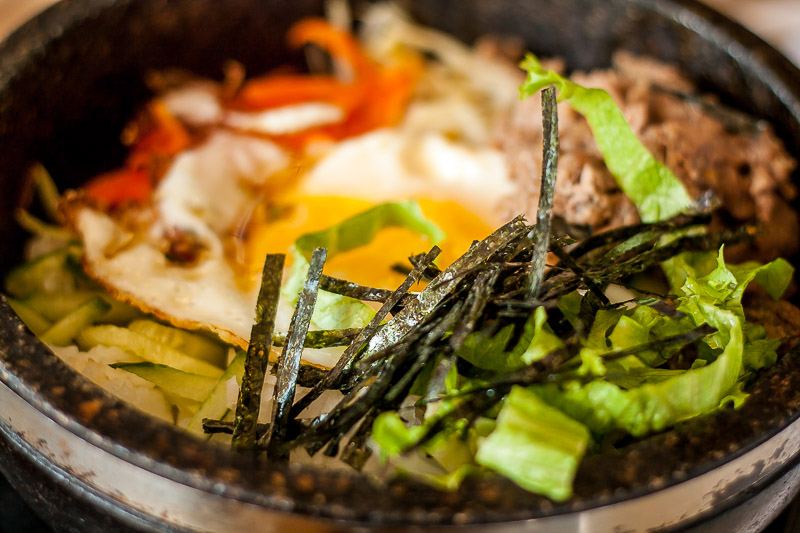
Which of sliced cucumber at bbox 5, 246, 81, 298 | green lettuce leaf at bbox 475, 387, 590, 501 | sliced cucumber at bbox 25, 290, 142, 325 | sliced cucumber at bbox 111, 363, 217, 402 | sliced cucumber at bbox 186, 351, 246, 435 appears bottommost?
green lettuce leaf at bbox 475, 387, 590, 501

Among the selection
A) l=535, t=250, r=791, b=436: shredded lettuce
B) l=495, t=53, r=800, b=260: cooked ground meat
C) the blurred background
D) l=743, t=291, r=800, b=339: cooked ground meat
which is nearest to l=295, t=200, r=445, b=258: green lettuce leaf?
l=495, t=53, r=800, b=260: cooked ground meat

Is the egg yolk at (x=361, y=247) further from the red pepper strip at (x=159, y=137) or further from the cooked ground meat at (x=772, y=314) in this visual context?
the cooked ground meat at (x=772, y=314)

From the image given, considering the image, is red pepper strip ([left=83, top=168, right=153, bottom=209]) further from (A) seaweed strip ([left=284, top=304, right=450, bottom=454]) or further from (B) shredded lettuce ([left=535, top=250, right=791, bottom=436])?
(B) shredded lettuce ([left=535, top=250, right=791, bottom=436])

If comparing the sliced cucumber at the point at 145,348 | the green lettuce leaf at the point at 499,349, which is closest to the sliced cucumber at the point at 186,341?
the sliced cucumber at the point at 145,348

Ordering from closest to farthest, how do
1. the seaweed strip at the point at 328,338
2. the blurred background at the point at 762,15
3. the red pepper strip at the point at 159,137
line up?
the seaweed strip at the point at 328,338, the red pepper strip at the point at 159,137, the blurred background at the point at 762,15

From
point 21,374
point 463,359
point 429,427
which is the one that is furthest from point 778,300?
point 21,374
